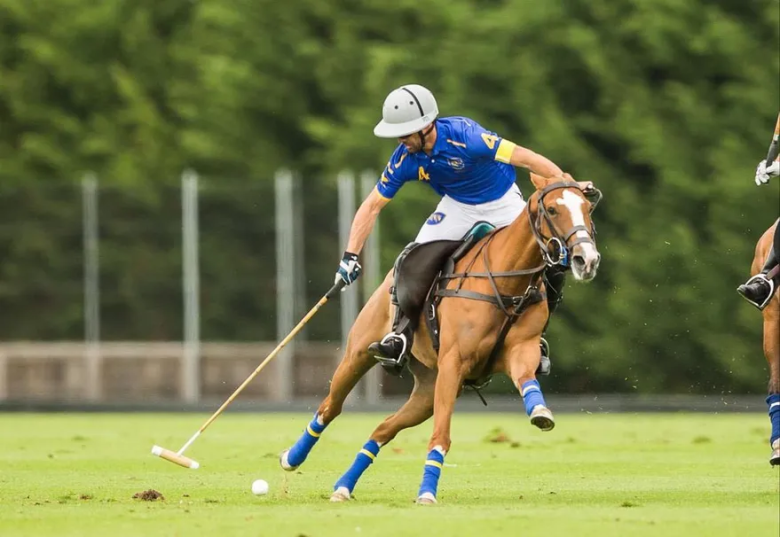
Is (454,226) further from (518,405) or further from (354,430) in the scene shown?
(518,405)

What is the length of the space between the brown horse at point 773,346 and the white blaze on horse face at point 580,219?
67.9 inches

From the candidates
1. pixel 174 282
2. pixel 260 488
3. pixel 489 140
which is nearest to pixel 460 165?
pixel 489 140

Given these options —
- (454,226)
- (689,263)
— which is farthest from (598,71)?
(454,226)

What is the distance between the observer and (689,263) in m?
24.2

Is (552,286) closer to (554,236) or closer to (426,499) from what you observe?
(554,236)

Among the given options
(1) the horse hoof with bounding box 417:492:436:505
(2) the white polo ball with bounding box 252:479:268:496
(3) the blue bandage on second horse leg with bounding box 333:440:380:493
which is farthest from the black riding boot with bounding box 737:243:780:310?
(2) the white polo ball with bounding box 252:479:268:496

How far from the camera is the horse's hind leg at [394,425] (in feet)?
35.9

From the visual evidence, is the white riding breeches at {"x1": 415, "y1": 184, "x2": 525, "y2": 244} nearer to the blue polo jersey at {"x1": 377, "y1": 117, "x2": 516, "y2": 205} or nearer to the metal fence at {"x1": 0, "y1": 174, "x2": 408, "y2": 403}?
the blue polo jersey at {"x1": 377, "y1": 117, "x2": 516, "y2": 205}

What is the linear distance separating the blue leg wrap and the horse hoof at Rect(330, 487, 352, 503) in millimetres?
694

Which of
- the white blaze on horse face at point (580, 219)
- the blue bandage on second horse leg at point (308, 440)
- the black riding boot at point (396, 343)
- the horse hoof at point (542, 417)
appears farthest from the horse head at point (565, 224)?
the blue bandage on second horse leg at point (308, 440)

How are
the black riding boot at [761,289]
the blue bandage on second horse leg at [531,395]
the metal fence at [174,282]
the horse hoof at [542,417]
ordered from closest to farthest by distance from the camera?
the horse hoof at [542,417] < the blue bandage on second horse leg at [531,395] < the black riding boot at [761,289] < the metal fence at [174,282]

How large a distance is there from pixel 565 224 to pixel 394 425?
1.75m

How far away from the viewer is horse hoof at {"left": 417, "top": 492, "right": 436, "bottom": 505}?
33.5 feet

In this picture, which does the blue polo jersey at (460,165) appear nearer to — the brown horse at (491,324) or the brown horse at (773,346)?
the brown horse at (491,324)
